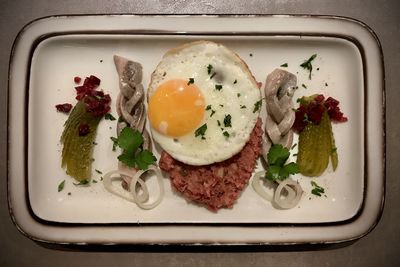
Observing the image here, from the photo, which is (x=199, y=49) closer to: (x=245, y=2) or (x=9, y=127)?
(x=245, y=2)

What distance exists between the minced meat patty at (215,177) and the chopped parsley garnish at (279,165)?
14cm

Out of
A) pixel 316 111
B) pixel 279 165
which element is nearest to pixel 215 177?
pixel 279 165

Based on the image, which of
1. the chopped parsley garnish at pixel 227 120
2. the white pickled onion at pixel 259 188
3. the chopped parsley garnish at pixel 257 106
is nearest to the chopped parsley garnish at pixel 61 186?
the chopped parsley garnish at pixel 227 120

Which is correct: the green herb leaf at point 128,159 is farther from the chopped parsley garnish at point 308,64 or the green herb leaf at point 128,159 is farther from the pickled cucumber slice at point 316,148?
the chopped parsley garnish at point 308,64

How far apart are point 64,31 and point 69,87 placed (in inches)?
17.8

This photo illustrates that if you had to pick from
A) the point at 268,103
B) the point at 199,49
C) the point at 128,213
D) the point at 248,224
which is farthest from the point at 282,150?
the point at 128,213

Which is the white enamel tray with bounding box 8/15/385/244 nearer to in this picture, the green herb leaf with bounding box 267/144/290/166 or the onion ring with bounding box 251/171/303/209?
the onion ring with bounding box 251/171/303/209

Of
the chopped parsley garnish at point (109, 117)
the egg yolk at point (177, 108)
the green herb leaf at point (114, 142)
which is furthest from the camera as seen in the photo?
the chopped parsley garnish at point (109, 117)

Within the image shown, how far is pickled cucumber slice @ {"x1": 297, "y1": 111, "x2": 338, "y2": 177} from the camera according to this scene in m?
3.48

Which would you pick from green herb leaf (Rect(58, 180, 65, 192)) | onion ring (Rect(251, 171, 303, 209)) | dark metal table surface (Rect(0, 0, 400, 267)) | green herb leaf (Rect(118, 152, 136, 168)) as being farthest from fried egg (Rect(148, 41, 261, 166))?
green herb leaf (Rect(58, 180, 65, 192))

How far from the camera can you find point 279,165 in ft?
11.1

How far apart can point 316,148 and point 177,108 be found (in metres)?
1.15

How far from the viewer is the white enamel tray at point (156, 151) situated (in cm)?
331

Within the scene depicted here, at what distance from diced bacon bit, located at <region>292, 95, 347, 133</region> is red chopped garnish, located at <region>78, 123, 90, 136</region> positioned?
165cm
